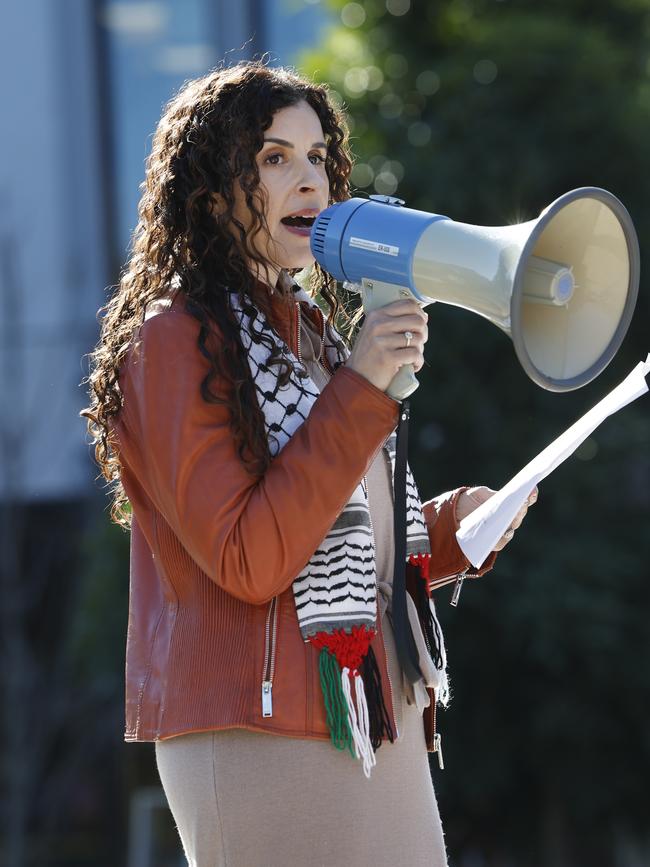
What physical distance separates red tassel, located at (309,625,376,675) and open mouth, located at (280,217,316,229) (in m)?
0.58

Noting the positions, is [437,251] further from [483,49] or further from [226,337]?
[483,49]

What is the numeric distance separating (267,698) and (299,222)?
675 millimetres

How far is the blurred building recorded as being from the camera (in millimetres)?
6297

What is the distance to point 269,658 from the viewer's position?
1661mm

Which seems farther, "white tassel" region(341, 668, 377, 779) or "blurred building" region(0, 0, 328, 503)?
"blurred building" region(0, 0, 328, 503)

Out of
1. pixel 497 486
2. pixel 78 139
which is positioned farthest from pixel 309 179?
pixel 78 139

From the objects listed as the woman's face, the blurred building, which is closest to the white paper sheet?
the woman's face

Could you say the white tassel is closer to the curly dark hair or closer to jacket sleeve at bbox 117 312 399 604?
jacket sleeve at bbox 117 312 399 604

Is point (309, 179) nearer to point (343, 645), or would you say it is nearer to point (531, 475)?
point (531, 475)

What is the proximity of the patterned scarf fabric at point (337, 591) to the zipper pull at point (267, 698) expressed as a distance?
0.07 m

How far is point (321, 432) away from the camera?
162 cm

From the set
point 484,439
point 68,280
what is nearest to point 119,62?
point 68,280

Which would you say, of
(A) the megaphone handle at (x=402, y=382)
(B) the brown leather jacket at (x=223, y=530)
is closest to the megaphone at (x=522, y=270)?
Result: (A) the megaphone handle at (x=402, y=382)

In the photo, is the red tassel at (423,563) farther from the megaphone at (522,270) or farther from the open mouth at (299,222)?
the open mouth at (299,222)
